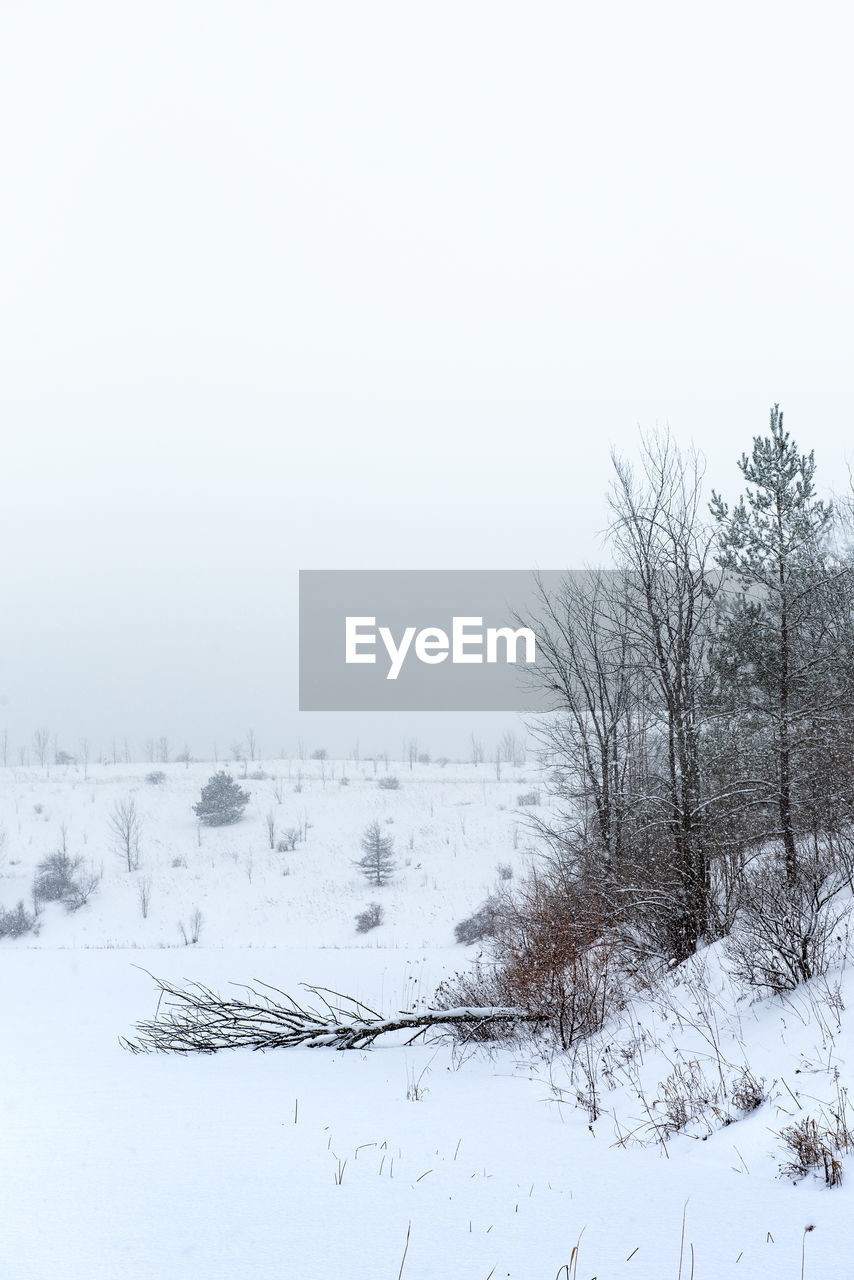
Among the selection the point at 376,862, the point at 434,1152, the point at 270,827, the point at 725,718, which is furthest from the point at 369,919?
the point at 434,1152

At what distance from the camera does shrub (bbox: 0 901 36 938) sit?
1388 inches

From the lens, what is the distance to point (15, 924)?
35.6 m

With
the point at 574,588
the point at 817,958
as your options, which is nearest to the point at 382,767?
the point at 574,588

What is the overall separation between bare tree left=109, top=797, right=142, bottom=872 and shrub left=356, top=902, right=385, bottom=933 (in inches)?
709

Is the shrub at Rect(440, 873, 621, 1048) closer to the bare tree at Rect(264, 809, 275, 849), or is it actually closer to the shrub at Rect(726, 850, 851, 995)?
the shrub at Rect(726, 850, 851, 995)

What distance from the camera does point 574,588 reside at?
1962cm

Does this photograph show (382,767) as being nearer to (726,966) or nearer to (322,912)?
(322,912)

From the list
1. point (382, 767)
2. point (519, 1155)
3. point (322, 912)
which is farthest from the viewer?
point (382, 767)

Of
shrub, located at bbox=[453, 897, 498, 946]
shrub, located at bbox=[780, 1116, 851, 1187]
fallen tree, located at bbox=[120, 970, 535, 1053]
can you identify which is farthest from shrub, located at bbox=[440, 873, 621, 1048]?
shrub, located at bbox=[453, 897, 498, 946]

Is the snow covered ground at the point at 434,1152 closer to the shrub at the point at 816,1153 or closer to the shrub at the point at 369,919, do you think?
the shrub at the point at 816,1153

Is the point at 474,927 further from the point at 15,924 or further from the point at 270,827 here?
the point at 270,827

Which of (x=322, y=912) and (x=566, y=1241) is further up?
(x=566, y=1241)

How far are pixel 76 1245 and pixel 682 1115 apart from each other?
418cm

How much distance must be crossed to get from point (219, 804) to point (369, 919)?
2212 cm
